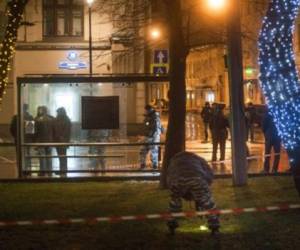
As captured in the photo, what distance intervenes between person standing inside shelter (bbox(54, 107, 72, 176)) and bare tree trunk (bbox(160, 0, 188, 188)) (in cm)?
332

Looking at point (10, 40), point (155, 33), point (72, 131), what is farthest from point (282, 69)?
point (155, 33)

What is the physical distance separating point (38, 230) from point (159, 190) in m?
4.39

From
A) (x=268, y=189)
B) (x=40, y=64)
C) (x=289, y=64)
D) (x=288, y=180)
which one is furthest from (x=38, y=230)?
(x=40, y=64)

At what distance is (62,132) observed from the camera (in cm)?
1730

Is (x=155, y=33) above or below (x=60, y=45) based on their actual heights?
below

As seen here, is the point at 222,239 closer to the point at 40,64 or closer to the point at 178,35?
the point at 178,35

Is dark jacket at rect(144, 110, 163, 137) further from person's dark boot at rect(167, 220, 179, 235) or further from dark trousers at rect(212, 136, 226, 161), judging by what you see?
person's dark boot at rect(167, 220, 179, 235)

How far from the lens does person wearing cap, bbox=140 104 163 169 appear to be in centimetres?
1716

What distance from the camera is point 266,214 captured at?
11.2 metres

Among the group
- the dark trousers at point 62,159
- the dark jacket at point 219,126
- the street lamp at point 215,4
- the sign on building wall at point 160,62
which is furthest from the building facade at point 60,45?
the dark trousers at point 62,159

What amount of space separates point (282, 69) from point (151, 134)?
736 centimetres

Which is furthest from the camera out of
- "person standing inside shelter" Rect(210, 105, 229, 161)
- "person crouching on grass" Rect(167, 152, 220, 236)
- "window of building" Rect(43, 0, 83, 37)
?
"window of building" Rect(43, 0, 83, 37)

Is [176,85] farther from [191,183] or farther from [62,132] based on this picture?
[191,183]

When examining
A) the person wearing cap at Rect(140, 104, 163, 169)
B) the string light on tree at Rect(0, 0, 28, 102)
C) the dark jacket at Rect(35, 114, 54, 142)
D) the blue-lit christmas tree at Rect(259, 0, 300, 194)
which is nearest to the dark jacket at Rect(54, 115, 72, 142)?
the dark jacket at Rect(35, 114, 54, 142)
